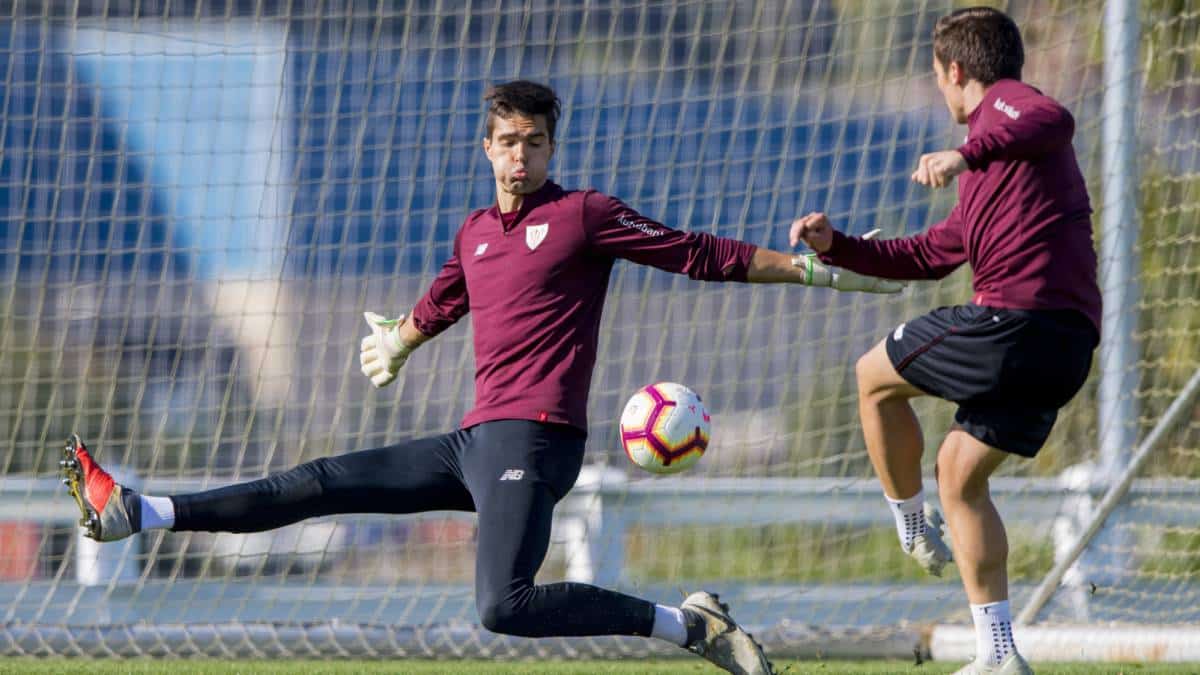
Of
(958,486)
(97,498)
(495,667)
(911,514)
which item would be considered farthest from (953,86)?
(495,667)

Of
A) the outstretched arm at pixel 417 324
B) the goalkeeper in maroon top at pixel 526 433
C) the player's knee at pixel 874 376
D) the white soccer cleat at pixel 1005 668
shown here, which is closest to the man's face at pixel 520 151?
the goalkeeper in maroon top at pixel 526 433

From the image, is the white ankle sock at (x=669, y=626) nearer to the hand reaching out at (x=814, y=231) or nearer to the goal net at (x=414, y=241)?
the hand reaching out at (x=814, y=231)

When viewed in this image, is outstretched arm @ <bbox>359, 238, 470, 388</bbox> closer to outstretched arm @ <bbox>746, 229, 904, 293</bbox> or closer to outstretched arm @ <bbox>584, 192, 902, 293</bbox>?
outstretched arm @ <bbox>584, 192, 902, 293</bbox>

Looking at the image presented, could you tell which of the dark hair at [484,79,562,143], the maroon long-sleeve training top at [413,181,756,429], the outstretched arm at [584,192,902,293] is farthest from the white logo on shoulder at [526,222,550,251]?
the dark hair at [484,79,562,143]

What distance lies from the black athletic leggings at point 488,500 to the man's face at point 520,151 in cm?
73

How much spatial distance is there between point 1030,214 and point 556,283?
1.38m

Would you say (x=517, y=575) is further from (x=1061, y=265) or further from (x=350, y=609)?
(x=350, y=609)

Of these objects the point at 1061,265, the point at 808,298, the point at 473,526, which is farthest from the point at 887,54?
the point at 1061,265

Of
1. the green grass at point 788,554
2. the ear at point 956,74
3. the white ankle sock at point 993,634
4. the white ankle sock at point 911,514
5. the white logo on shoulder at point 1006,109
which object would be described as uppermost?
the ear at point 956,74

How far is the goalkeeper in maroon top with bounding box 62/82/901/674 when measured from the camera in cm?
484

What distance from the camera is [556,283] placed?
500 cm

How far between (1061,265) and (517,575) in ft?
5.63

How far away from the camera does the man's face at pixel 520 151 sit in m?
5.06

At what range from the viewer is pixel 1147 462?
7.29 metres
